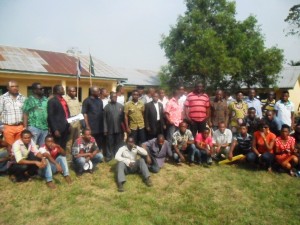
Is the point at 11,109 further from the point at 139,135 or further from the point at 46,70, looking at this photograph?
the point at 46,70

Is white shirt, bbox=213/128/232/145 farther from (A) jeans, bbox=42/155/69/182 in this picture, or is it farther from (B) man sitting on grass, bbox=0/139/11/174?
(B) man sitting on grass, bbox=0/139/11/174

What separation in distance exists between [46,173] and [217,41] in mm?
15206

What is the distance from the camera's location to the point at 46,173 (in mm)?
6109

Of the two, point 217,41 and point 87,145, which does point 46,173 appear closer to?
point 87,145

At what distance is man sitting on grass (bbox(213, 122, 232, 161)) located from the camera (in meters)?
7.79

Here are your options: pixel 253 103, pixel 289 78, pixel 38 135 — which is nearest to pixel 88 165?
pixel 38 135

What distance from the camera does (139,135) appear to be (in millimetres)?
7797

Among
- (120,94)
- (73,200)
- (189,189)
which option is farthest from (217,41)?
(73,200)

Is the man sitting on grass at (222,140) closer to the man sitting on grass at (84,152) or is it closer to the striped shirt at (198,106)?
the striped shirt at (198,106)

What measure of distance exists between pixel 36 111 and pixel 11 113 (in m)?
0.51

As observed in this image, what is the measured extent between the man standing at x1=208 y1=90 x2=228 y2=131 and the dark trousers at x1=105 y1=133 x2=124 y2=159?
262 cm

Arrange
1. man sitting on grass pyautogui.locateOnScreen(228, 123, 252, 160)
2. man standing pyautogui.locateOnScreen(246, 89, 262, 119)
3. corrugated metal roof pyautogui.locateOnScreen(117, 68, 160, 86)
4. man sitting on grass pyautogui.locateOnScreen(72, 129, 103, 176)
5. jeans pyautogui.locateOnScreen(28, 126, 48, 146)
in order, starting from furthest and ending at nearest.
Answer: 1. corrugated metal roof pyautogui.locateOnScreen(117, 68, 160, 86)
2. man standing pyautogui.locateOnScreen(246, 89, 262, 119)
3. man sitting on grass pyautogui.locateOnScreen(228, 123, 252, 160)
4. man sitting on grass pyautogui.locateOnScreen(72, 129, 103, 176)
5. jeans pyautogui.locateOnScreen(28, 126, 48, 146)

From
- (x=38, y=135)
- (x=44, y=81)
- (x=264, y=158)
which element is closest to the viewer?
(x=38, y=135)

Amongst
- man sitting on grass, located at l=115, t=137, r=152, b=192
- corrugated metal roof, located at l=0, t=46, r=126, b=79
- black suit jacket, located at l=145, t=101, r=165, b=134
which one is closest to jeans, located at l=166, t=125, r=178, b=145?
black suit jacket, located at l=145, t=101, r=165, b=134
